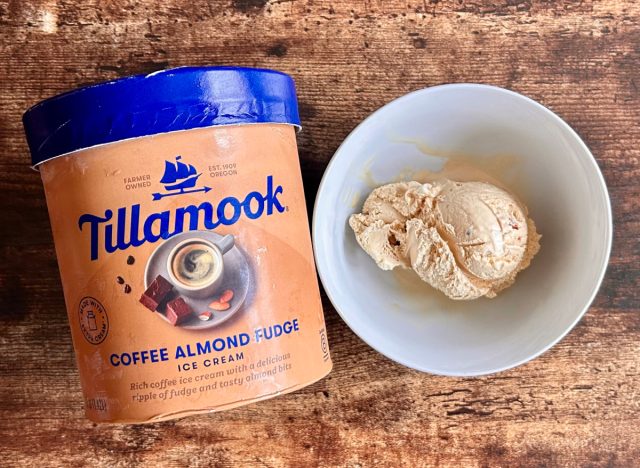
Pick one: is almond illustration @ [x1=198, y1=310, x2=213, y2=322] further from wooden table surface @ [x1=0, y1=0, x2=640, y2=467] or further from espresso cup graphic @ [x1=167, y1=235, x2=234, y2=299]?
wooden table surface @ [x1=0, y1=0, x2=640, y2=467]

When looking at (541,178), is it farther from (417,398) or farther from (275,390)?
(275,390)

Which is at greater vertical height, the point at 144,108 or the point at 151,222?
the point at 144,108

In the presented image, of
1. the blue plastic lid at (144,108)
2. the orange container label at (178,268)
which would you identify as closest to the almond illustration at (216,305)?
the orange container label at (178,268)

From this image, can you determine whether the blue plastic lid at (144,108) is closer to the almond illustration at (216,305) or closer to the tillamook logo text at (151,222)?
the tillamook logo text at (151,222)

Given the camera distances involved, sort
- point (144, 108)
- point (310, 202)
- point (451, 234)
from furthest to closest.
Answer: point (310, 202)
point (451, 234)
point (144, 108)

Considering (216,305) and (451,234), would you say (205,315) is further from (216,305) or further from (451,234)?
(451,234)

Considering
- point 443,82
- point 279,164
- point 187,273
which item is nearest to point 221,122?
point 279,164

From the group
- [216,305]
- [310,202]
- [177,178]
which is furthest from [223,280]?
[310,202]
